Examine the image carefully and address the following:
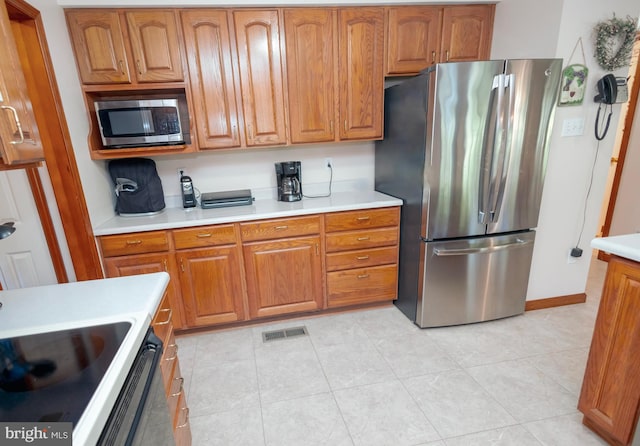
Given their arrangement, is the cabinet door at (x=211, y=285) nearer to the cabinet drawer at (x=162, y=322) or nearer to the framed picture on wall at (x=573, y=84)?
the cabinet drawer at (x=162, y=322)

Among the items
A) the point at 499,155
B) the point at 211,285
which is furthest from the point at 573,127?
the point at 211,285

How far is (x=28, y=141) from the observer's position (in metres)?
1.00

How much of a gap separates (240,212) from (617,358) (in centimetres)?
216

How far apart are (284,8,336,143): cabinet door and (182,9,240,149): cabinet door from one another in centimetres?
42

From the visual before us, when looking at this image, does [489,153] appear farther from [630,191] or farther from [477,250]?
[630,191]

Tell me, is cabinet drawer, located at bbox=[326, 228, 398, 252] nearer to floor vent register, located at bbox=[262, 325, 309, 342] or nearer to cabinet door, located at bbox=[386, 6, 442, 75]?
floor vent register, located at bbox=[262, 325, 309, 342]

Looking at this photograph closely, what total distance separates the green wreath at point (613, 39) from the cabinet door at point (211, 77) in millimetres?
2427

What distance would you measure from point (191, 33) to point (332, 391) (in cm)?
242

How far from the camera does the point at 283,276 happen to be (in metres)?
2.43

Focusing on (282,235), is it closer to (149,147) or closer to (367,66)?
(149,147)

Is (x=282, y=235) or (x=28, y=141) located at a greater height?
(x=28, y=141)

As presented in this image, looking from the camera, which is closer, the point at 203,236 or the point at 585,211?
the point at 203,236

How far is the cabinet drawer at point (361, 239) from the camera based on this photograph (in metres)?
2.45

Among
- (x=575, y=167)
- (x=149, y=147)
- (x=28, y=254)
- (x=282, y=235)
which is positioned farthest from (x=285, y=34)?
(x=575, y=167)
